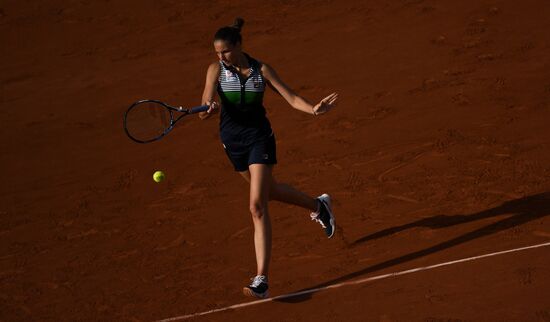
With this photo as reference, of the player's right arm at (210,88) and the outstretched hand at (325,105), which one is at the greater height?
the player's right arm at (210,88)

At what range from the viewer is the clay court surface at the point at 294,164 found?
7902 mm

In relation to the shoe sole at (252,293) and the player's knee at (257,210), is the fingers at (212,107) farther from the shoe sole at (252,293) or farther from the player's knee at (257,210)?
the shoe sole at (252,293)

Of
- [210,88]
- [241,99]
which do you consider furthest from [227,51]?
[241,99]

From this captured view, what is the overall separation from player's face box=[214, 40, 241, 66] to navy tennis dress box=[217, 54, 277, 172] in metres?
0.17

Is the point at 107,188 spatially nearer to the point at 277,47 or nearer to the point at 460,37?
the point at 277,47

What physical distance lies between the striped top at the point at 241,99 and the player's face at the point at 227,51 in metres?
0.17

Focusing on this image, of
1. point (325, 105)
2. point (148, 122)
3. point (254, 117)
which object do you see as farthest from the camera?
point (148, 122)

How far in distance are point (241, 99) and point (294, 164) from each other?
9.37 ft

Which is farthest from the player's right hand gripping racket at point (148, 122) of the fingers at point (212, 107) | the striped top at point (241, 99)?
the fingers at point (212, 107)

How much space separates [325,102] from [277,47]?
6140mm

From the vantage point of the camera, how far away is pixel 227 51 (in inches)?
285

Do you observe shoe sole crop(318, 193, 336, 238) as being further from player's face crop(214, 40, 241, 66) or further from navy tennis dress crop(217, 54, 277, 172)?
player's face crop(214, 40, 241, 66)

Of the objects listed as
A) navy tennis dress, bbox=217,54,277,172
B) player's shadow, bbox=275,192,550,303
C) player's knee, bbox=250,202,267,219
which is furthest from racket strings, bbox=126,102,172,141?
player's shadow, bbox=275,192,550,303

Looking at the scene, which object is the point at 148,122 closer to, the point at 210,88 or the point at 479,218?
the point at 210,88
